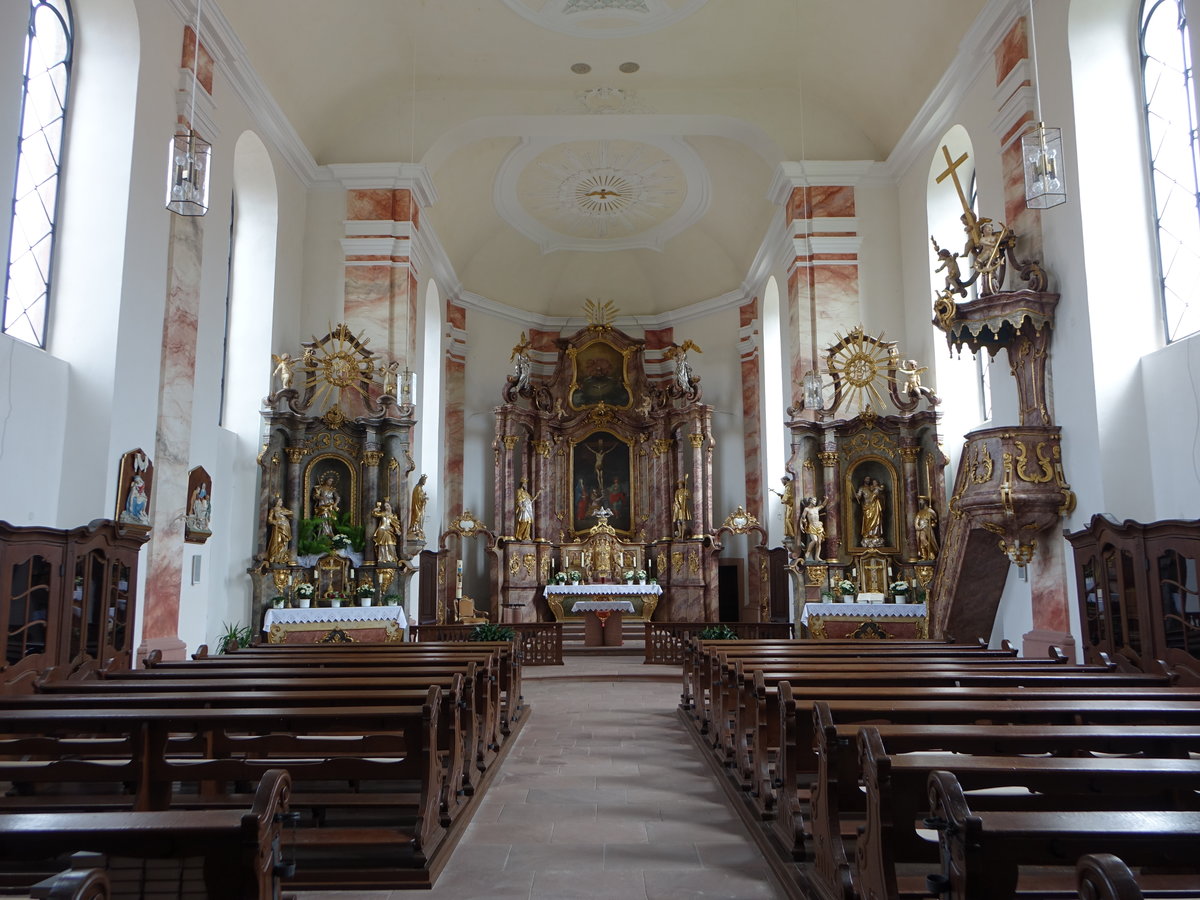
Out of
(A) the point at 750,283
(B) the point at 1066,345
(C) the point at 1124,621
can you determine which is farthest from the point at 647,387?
(C) the point at 1124,621

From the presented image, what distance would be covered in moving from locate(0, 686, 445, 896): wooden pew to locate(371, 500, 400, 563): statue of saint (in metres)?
8.77

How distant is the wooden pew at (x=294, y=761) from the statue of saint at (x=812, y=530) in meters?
9.90

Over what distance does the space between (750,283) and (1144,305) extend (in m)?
11.4

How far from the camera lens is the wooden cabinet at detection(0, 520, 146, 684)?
659 cm

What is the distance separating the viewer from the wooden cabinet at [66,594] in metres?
6.59

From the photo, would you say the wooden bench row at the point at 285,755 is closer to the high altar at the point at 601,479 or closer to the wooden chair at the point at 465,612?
the wooden chair at the point at 465,612

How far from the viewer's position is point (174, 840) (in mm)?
2410

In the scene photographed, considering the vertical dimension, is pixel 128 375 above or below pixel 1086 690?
above

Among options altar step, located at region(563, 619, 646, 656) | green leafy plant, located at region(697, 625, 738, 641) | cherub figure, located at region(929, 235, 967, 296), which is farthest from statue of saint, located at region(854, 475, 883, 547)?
cherub figure, located at region(929, 235, 967, 296)

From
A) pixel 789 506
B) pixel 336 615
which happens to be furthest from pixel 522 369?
pixel 336 615

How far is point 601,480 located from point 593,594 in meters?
3.81

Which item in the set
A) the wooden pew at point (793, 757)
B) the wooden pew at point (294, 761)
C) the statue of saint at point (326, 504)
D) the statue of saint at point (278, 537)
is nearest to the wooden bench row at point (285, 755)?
the wooden pew at point (294, 761)

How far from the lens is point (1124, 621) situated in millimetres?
7523

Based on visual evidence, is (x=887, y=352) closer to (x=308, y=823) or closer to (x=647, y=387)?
(x=647, y=387)
